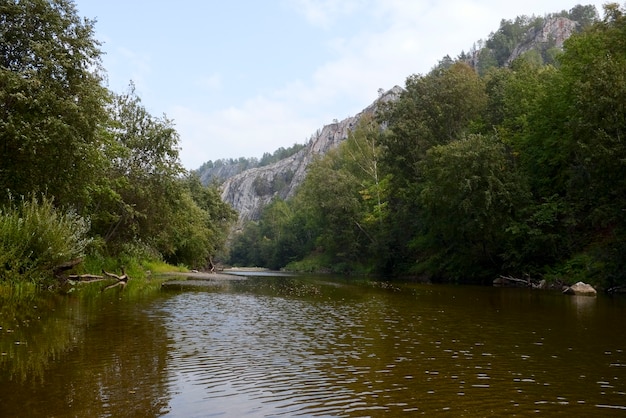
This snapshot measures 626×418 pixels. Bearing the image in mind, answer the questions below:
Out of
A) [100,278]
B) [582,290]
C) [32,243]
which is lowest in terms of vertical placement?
[582,290]

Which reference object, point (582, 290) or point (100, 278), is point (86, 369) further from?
point (582, 290)

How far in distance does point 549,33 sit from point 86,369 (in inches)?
6966

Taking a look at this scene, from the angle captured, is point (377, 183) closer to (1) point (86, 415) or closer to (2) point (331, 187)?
(2) point (331, 187)

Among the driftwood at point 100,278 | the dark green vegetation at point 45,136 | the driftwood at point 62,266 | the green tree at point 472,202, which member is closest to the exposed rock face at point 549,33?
the green tree at point 472,202

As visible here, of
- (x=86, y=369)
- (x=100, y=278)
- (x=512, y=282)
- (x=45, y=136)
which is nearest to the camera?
(x=86, y=369)

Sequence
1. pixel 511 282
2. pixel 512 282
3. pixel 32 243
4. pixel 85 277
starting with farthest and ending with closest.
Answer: pixel 511 282, pixel 512 282, pixel 85 277, pixel 32 243

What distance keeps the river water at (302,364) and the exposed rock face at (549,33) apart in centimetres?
16203

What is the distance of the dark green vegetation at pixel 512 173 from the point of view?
37375 millimetres

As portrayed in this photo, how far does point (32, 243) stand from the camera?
76.1 feet

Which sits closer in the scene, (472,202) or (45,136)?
(45,136)

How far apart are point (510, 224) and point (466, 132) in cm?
1964

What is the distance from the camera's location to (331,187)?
89688 mm

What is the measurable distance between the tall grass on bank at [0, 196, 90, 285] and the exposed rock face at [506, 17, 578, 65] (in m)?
161

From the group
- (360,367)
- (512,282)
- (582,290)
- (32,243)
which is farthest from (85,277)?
(512,282)
